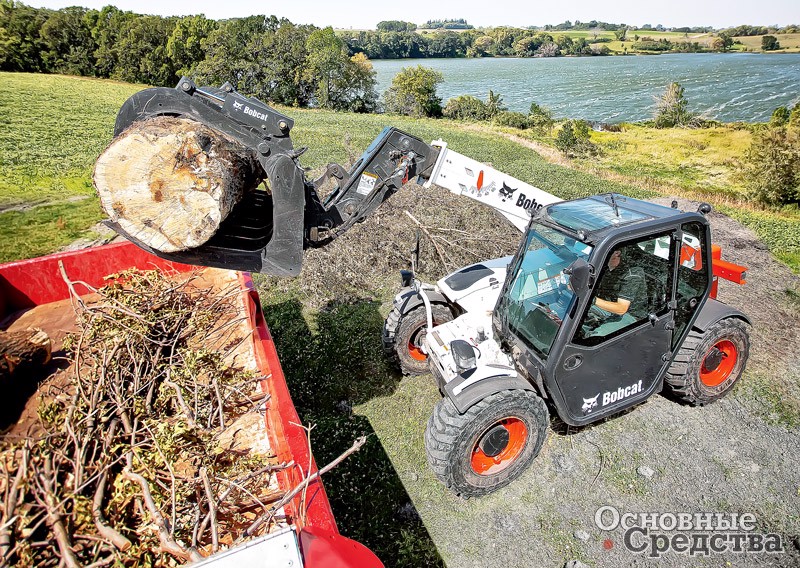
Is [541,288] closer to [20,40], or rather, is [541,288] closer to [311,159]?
[311,159]

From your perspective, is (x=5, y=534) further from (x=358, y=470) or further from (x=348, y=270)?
(x=348, y=270)

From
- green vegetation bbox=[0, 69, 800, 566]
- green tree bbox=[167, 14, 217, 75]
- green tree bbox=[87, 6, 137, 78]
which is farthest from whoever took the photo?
green tree bbox=[87, 6, 137, 78]

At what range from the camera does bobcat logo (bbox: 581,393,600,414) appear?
3.99 meters

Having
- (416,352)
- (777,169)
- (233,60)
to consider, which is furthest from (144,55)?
(416,352)

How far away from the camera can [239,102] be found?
10.1ft

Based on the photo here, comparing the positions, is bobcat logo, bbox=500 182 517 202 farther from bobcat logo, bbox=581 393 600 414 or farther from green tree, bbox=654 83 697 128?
green tree, bbox=654 83 697 128

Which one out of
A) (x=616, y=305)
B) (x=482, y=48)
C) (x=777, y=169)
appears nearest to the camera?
(x=616, y=305)

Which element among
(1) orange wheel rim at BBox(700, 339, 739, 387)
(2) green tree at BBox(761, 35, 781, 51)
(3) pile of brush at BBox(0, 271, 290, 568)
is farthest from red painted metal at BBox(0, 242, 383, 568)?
(2) green tree at BBox(761, 35, 781, 51)

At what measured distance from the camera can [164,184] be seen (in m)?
2.75

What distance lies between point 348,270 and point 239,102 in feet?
16.7

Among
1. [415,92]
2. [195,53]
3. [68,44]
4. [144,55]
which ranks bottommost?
[415,92]

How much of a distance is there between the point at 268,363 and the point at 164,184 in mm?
1523

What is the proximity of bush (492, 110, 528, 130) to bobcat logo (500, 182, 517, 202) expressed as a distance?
40477 mm

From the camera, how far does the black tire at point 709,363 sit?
4.51 m
